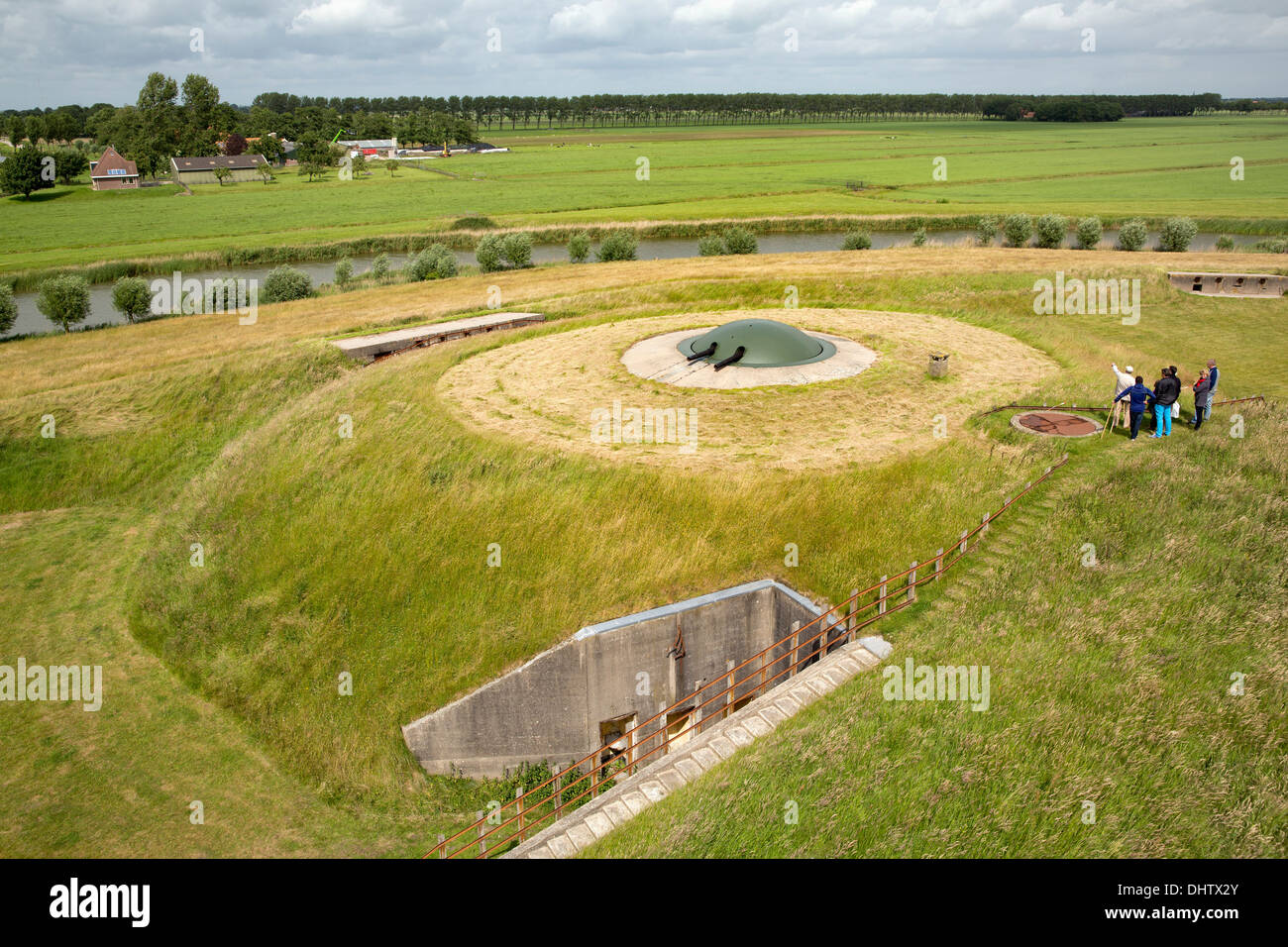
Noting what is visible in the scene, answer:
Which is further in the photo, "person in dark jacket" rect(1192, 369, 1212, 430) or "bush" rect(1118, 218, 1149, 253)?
"bush" rect(1118, 218, 1149, 253)

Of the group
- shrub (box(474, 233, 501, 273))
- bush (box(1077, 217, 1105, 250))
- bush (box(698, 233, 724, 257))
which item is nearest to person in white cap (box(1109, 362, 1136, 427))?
bush (box(698, 233, 724, 257))

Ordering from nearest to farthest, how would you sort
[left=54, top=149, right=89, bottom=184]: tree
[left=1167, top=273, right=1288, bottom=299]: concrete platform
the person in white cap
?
the person in white cap < [left=1167, top=273, right=1288, bottom=299]: concrete platform < [left=54, top=149, right=89, bottom=184]: tree

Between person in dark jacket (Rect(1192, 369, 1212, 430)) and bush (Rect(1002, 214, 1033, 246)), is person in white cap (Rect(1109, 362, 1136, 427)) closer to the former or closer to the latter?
person in dark jacket (Rect(1192, 369, 1212, 430))

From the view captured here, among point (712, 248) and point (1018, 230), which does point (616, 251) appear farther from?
point (1018, 230)

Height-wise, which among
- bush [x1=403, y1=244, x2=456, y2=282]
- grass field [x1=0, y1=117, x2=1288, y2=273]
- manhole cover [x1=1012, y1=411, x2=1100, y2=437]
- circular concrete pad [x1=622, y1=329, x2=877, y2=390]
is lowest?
manhole cover [x1=1012, y1=411, x2=1100, y2=437]

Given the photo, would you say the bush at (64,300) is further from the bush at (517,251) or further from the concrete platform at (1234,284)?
the concrete platform at (1234,284)

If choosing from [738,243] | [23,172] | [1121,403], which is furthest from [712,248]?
[23,172]
